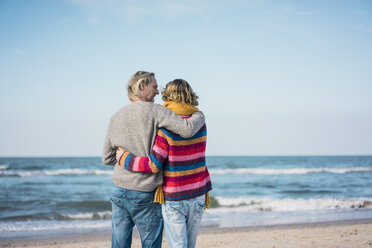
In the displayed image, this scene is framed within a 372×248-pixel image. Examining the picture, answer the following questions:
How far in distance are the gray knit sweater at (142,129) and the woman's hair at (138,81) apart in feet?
0.30

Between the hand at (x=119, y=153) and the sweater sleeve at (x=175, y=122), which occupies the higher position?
the sweater sleeve at (x=175, y=122)

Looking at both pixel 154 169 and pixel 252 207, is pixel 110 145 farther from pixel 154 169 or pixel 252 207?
pixel 252 207

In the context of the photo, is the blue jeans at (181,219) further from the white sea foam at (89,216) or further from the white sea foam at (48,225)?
the white sea foam at (89,216)

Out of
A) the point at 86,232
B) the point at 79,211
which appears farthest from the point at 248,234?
the point at 79,211

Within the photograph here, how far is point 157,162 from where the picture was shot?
1.90 metres

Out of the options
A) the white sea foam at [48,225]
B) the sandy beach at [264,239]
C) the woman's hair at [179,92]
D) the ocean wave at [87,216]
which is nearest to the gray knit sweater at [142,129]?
the woman's hair at [179,92]

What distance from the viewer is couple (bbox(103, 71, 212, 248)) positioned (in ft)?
6.34

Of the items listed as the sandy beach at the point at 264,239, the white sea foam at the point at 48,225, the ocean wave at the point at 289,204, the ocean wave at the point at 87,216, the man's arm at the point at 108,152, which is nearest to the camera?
the man's arm at the point at 108,152

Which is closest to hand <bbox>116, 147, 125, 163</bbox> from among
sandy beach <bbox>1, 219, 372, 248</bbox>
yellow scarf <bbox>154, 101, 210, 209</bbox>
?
yellow scarf <bbox>154, 101, 210, 209</bbox>

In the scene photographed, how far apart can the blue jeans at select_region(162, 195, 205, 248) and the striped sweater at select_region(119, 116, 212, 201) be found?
0.04 metres

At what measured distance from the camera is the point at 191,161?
2.02 metres

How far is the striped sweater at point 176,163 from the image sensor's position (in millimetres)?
1912

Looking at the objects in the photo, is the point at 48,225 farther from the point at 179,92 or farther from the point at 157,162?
the point at 179,92

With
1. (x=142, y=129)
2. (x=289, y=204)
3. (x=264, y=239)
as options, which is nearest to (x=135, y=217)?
(x=142, y=129)
